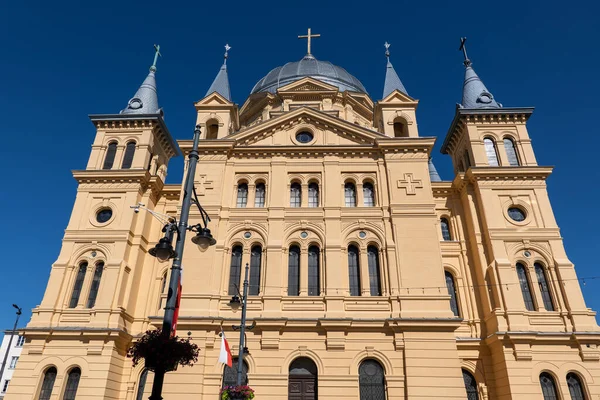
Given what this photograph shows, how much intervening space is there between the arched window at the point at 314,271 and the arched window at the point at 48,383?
13964 millimetres

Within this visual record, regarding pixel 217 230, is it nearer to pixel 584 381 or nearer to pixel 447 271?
pixel 447 271

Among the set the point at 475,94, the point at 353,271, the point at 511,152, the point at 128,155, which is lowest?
the point at 353,271

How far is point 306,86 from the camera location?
34875mm

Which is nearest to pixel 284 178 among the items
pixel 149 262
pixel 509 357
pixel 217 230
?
pixel 217 230

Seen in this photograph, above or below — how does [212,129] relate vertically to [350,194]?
above

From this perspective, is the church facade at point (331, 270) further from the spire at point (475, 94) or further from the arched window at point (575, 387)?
the spire at point (475, 94)

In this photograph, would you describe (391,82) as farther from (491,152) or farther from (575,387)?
(575,387)

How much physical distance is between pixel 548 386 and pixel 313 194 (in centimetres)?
1534

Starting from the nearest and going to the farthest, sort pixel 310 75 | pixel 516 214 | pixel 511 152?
1. pixel 516 214
2. pixel 511 152
3. pixel 310 75

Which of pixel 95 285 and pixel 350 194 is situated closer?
pixel 95 285

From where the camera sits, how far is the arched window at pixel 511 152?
28017 mm

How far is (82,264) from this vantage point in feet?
84.5

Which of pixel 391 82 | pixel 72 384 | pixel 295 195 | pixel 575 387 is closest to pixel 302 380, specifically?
pixel 295 195

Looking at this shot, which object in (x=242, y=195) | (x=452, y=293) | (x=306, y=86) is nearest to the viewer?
(x=452, y=293)
